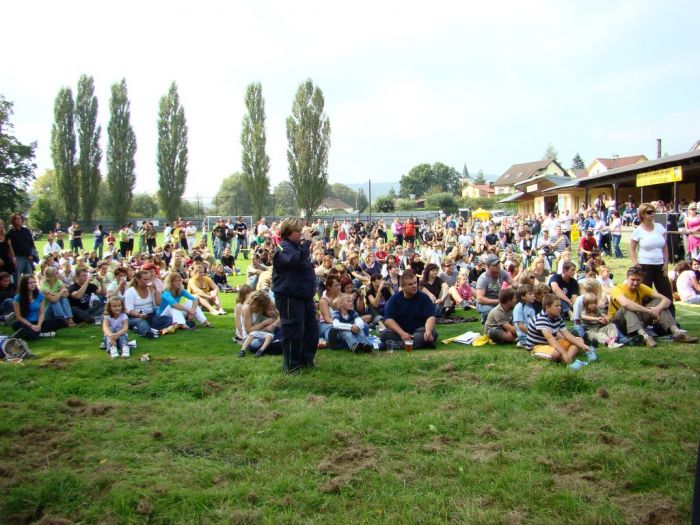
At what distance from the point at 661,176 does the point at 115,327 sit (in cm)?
2030

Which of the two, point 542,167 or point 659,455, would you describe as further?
point 542,167

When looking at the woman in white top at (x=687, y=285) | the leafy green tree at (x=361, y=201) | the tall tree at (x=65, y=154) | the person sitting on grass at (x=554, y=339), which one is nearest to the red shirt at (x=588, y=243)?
the woman in white top at (x=687, y=285)

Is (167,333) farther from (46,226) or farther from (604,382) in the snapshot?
(46,226)

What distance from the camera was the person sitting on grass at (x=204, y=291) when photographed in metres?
12.3

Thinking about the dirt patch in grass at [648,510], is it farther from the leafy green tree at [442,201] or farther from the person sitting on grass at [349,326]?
the leafy green tree at [442,201]

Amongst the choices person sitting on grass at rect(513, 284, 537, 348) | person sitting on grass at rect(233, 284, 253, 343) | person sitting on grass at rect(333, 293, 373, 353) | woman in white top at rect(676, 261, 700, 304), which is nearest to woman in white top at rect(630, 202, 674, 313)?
person sitting on grass at rect(513, 284, 537, 348)

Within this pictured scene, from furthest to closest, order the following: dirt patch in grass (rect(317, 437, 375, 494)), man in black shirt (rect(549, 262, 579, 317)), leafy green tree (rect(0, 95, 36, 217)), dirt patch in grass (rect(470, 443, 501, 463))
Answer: leafy green tree (rect(0, 95, 36, 217)) < man in black shirt (rect(549, 262, 579, 317)) < dirt patch in grass (rect(470, 443, 501, 463)) < dirt patch in grass (rect(317, 437, 375, 494))

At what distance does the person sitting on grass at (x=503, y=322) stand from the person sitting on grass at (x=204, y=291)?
19.4 ft

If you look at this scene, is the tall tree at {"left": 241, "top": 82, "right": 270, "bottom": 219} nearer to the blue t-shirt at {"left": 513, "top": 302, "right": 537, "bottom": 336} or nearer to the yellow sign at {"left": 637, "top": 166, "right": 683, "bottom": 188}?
the yellow sign at {"left": 637, "top": 166, "right": 683, "bottom": 188}

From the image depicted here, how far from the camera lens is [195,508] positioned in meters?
3.63

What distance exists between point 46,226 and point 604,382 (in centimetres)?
5023

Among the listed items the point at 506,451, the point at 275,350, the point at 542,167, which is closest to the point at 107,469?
the point at 506,451

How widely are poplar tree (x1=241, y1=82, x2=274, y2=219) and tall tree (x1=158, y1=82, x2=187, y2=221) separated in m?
5.89

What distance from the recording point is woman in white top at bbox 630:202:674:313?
8.52 meters
